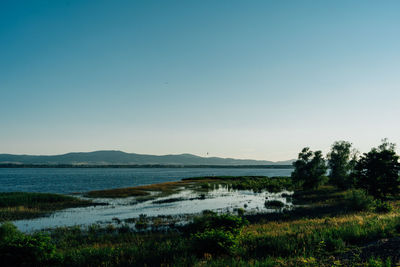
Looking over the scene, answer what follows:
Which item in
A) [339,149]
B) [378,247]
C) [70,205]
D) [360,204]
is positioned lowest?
[70,205]

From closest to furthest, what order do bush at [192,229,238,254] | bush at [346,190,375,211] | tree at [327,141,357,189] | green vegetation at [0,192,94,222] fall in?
1. bush at [192,229,238,254]
2. bush at [346,190,375,211]
3. green vegetation at [0,192,94,222]
4. tree at [327,141,357,189]

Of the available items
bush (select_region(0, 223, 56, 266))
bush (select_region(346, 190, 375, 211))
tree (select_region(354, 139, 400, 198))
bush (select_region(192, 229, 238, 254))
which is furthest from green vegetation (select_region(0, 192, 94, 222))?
tree (select_region(354, 139, 400, 198))

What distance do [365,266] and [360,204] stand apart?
23440 millimetres

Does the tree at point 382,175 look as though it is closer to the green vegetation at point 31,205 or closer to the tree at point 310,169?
the tree at point 310,169

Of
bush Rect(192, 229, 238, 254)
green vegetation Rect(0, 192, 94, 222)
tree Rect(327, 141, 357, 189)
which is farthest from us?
tree Rect(327, 141, 357, 189)

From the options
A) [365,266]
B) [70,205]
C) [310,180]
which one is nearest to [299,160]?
[310,180]

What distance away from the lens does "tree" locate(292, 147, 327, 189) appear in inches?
2164

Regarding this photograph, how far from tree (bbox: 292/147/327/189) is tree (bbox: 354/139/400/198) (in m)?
20.3

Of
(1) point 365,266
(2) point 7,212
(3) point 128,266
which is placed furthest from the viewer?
(2) point 7,212

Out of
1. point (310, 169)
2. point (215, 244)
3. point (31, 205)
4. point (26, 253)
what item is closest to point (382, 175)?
point (310, 169)

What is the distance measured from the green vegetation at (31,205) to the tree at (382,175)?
4180 cm

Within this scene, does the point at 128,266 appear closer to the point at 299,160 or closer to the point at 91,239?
the point at 91,239

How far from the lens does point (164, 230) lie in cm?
2269

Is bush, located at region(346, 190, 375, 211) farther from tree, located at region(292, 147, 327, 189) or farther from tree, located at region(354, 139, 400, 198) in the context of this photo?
tree, located at region(292, 147, 327, 189)
